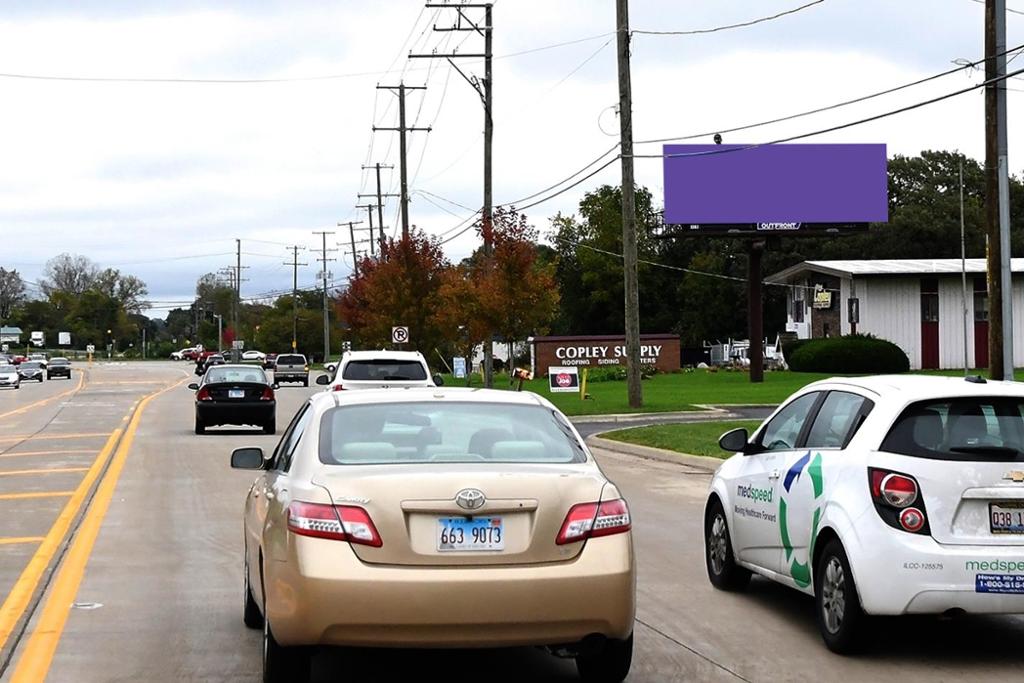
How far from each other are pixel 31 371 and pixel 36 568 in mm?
85326

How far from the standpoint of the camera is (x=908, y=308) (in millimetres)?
59375

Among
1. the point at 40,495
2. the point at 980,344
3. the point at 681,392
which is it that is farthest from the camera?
the point at 980,344

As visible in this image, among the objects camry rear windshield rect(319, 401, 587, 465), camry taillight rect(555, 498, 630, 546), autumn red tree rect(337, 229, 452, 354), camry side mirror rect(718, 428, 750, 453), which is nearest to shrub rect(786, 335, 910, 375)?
autumn red tree rect(337, 229, 452, 354)

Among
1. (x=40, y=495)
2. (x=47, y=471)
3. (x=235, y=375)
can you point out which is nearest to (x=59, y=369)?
(x=235, y=375)

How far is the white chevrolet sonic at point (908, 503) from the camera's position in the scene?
771 cm

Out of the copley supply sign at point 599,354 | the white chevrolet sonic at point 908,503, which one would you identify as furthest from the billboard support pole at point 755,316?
the white chevrolet sonic at point 908,503

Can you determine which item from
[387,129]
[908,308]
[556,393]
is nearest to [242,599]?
[556,393]

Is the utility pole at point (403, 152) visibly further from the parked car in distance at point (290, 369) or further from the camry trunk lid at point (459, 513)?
the camry trunk lid at point (459, 513)

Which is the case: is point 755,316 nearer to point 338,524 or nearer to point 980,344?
point 980,344

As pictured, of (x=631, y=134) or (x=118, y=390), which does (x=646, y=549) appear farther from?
(x=118, y=390)

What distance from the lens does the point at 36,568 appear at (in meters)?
11.2

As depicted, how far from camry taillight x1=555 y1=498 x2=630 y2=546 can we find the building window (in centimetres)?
5506

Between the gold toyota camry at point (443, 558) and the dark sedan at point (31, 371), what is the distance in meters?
89.4

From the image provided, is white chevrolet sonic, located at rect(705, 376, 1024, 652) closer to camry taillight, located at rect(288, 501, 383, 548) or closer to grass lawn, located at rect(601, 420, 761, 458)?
camry taillight, located at rect(288, 501, 383, 548)
